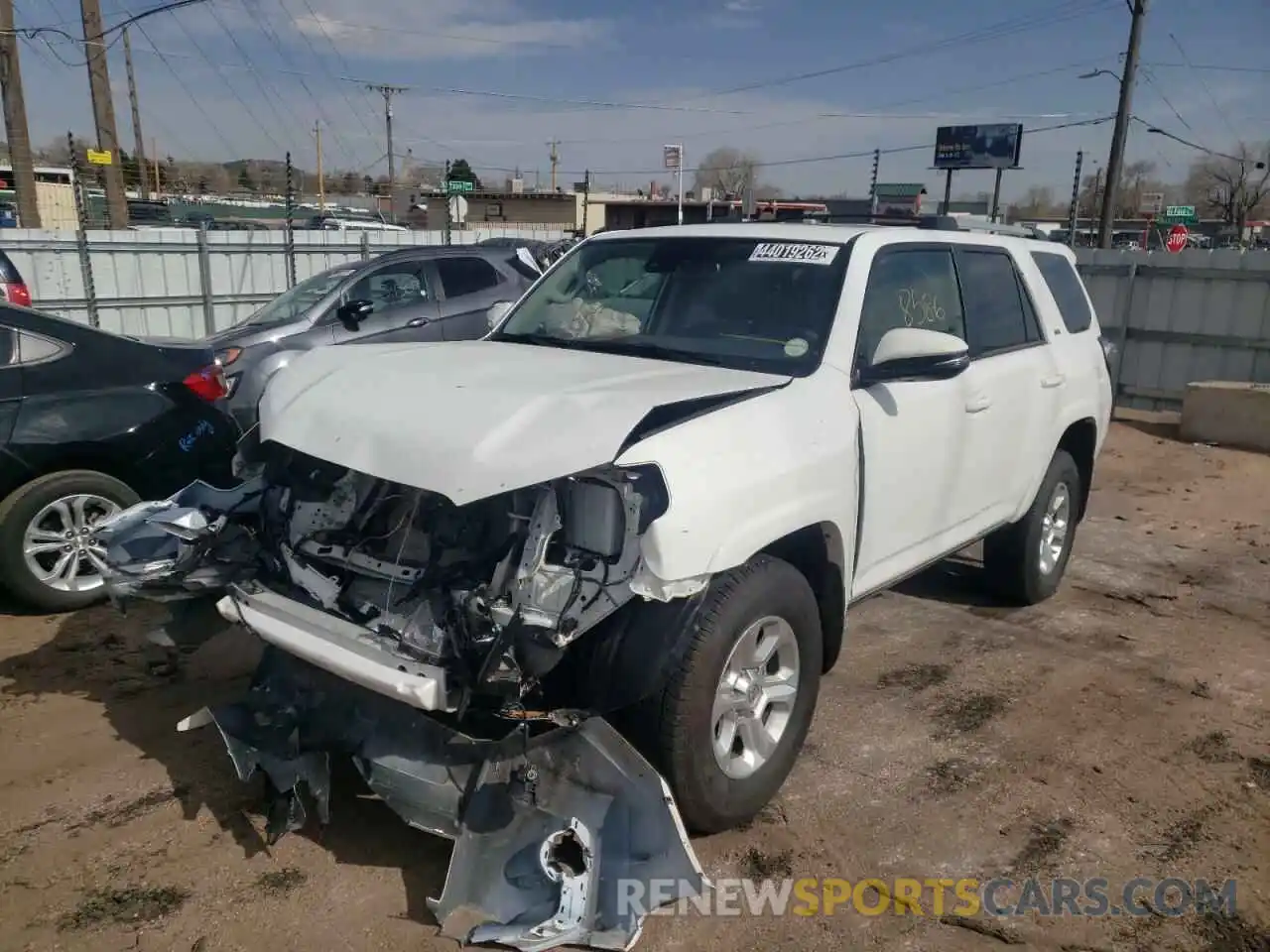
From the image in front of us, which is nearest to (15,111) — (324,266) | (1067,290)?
(324,266)

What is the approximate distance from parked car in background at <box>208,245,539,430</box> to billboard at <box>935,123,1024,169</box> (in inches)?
1027

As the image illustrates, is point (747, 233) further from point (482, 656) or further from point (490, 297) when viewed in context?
point (490, 297)

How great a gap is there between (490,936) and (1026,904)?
164cm

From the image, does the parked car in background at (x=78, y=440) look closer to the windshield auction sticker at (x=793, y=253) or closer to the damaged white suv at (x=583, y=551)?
the damaged white suv at (x=583, y=551)

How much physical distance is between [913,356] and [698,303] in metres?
0.98

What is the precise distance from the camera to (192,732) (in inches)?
156

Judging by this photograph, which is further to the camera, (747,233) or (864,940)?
(747,233)

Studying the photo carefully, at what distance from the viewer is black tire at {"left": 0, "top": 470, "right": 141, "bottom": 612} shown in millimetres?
4844

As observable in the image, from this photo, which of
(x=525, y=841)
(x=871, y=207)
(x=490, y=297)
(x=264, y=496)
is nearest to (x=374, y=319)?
(x=490, y=297)

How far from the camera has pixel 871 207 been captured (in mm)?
5641

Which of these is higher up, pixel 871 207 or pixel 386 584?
pixel 871 207

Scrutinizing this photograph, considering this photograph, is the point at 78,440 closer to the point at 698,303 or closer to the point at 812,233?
the point at 698,303

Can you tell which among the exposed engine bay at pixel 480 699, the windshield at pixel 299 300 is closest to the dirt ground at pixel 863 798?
the exposed engine bay at pixel 480 699

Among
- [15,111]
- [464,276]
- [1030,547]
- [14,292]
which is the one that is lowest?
[1030,547]
